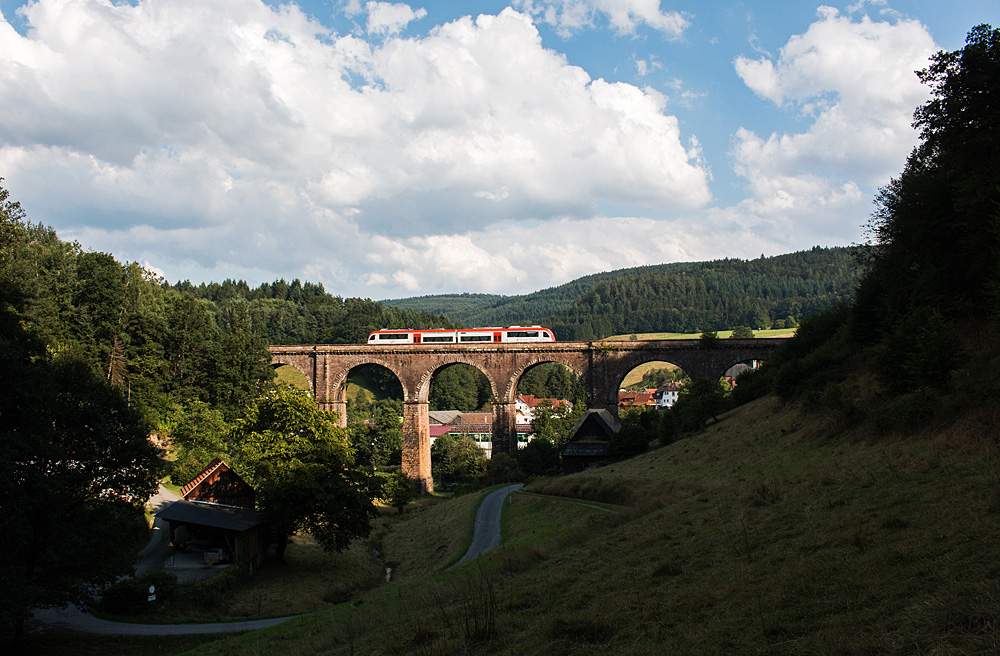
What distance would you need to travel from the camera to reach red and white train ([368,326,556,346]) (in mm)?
57375

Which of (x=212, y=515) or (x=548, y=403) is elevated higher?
(x=548, y=403)

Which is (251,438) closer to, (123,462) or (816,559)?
(123,462)

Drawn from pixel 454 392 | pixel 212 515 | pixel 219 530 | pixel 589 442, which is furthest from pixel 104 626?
pixel 454 392

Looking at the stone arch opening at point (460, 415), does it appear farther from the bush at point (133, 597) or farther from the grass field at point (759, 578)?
the grass field at point (759, 578)

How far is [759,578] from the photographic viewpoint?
9102 mm

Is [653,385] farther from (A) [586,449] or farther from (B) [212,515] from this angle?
(B) [212,515]

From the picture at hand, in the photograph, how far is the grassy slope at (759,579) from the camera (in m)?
6.86

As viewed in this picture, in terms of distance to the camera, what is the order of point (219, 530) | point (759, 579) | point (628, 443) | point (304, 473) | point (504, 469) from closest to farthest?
point (759, 579) < point (219, 530) < point (304, 473) < point (628, 443) < point (504, 469)

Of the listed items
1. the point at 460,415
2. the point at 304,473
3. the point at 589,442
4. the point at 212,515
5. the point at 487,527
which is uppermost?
the point at 304,473

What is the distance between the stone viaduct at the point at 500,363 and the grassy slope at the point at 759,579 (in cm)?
3446

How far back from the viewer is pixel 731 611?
800 cm

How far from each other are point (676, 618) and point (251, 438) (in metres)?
27.7

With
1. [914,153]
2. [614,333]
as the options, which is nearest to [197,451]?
[914,153]

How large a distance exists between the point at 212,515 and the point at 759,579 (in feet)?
84.4
